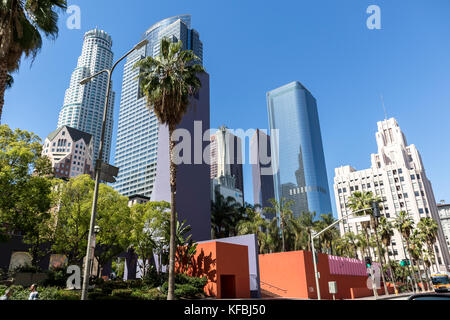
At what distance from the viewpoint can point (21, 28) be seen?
1514 cm

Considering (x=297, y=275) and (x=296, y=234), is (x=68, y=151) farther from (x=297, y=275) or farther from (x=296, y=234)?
(x=297, y=275)

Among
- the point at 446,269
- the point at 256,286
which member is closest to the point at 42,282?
the point at 256,286

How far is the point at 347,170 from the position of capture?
538 feet

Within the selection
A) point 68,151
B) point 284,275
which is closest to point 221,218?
point 284,275

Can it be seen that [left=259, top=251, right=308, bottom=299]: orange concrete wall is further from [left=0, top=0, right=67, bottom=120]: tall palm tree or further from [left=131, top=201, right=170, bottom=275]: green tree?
[left=0, top=0, right=67, bottom=120]: tall palm tree

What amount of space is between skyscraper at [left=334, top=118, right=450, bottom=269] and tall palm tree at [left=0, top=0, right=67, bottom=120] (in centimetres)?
12424

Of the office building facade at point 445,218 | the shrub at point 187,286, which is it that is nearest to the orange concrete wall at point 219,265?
the shrub at point 187,286

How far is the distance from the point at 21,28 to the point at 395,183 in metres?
151

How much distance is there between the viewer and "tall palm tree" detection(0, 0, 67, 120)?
1427cm

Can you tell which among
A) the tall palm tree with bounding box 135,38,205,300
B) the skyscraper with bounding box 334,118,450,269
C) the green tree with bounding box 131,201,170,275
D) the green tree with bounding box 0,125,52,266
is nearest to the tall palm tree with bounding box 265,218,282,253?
the green tree with bounding box 131,201,170,275

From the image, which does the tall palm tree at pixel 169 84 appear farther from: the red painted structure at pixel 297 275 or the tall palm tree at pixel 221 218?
the tall palm tree at pixel 221 218
